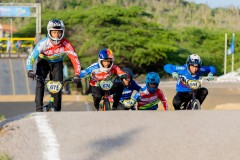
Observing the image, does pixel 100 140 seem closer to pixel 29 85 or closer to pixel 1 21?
pixel 29 85

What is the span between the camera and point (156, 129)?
777cm

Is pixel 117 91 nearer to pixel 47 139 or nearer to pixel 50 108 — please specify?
pixel 50 108

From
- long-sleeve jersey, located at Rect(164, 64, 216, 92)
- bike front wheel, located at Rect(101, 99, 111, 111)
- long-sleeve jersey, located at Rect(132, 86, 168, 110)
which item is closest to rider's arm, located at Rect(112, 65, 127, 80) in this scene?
bike front wheel, located at Rect(101, 99, 111, 111)

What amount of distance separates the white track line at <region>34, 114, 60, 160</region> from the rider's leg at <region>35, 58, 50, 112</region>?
2.04m

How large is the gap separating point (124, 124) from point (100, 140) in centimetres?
86

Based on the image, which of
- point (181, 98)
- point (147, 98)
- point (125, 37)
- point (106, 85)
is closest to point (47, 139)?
point (106, 85)

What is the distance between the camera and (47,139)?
714 cm

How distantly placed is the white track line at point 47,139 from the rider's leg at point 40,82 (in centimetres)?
204

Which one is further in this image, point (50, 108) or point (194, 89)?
point (194, 89)

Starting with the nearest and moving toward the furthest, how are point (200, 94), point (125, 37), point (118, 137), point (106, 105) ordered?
point (118, 137)
point (106, 105)
point (200, 94)
point (125, 37)

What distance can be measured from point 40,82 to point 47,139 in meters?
3.18

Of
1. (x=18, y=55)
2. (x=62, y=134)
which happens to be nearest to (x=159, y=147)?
(x=62, y=134)

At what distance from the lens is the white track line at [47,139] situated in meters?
6.63

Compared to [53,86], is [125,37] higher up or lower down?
lower down
